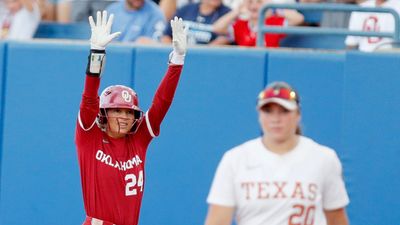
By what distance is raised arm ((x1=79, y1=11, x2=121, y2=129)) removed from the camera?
21.8ft

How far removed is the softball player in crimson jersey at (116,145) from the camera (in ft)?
22.4

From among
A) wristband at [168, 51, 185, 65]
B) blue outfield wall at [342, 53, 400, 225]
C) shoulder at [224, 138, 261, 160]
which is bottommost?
blue outfield wall at [342, 53, 400, 225]

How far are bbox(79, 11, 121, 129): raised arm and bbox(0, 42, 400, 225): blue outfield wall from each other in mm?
1915

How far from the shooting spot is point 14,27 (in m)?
10.3

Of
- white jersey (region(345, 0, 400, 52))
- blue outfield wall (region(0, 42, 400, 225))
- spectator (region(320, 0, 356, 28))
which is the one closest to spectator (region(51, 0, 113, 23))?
blue outfield wall (region(0, 42, 400, 225))

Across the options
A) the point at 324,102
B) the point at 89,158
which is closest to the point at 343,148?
the point at 324,102

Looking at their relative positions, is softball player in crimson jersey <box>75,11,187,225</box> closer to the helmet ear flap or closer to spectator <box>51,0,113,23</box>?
the helmet ear flap

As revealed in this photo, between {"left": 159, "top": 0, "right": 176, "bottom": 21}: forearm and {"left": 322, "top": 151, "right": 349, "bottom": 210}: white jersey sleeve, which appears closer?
{"left": 322, "top": 151, "right": 349, "bottom": 210}: white jersey sleeve

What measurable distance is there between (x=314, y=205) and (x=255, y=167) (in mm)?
345

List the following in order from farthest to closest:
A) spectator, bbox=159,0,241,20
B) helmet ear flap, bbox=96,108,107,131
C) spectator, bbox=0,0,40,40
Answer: spectator, bbox=159,0,241,20, spectator, bbox=0,0,40,40, helmet ear flap, bbox=96,108,107,131

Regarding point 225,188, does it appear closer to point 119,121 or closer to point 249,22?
point 119,121

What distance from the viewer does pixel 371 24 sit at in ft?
30.3

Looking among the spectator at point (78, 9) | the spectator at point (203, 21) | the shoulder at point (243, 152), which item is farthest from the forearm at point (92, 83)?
the spectator at point (78, 9)

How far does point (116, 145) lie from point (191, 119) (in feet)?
5.65
